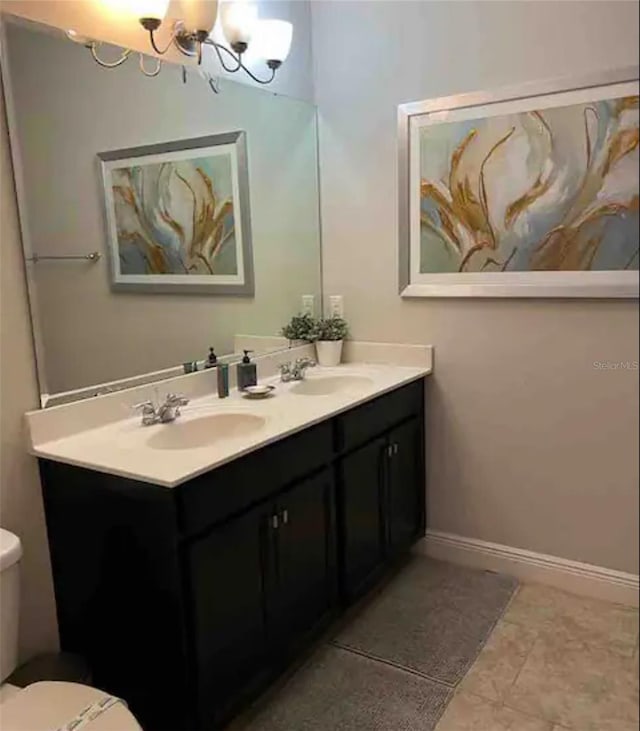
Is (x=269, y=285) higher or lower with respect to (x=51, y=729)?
higher

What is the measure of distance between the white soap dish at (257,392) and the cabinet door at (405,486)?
473 millimetres

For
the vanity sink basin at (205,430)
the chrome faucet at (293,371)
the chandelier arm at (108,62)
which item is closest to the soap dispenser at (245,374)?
the chrome faucet at (293,371)

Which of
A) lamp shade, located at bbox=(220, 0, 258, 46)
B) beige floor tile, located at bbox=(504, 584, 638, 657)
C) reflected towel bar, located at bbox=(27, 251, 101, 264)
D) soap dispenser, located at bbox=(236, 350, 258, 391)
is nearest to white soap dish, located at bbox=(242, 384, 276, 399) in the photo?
soap dispenser, located at bbox=(236, 350, 258, 391)

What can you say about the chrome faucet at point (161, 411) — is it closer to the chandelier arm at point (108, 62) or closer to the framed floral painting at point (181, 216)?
the framed floral painting at point (181, 216)

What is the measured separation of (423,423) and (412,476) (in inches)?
8.3

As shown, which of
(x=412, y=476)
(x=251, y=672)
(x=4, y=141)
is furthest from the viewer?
(x=412, y=476)

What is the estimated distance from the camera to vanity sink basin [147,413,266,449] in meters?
1.82

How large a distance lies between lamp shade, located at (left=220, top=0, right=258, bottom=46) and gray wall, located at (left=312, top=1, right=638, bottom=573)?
1.53 feet

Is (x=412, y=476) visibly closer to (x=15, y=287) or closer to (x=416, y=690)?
(x=416, y=690)

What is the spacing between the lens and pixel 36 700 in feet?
4.35

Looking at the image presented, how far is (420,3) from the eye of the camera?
2037mm

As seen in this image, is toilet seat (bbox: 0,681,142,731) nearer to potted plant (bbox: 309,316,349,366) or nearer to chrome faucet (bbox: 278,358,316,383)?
chrome faucet (bbox: 278,358,316,383)

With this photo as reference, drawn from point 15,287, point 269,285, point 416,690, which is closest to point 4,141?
point 15,287

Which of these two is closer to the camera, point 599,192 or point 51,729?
point 599,192
